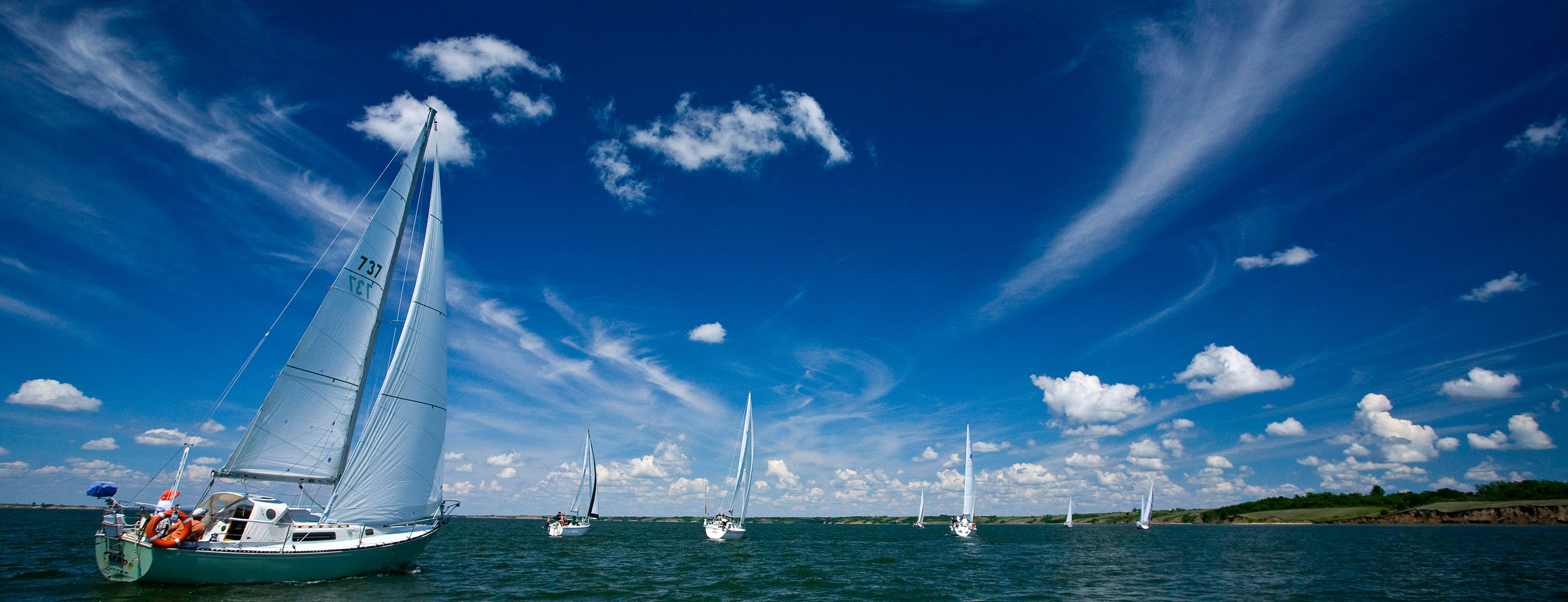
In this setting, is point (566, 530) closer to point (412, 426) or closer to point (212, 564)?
point (412, 426)

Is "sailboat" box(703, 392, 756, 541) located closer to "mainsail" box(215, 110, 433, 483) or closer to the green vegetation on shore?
"mainsail" box(215, 110, 433, 483)

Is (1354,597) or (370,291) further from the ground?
(370,291)

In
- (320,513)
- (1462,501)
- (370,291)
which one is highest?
(370,291)

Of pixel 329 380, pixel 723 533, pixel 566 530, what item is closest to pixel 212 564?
pixel 329 380

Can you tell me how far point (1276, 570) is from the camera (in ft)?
142

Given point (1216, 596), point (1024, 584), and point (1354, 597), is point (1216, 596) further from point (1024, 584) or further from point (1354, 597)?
point (1024, 584)

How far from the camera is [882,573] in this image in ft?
139

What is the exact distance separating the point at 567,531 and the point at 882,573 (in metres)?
59.0

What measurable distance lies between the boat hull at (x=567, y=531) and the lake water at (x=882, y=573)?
3.41 metres

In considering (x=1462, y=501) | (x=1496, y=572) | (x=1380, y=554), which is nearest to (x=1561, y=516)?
(x=1462, y=501)

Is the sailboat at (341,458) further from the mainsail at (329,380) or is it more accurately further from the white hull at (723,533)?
the white hull at (723,533)

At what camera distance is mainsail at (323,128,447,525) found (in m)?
26.7

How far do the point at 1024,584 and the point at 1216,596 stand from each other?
9.49 metres

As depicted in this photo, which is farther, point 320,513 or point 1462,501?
point 1462,501
